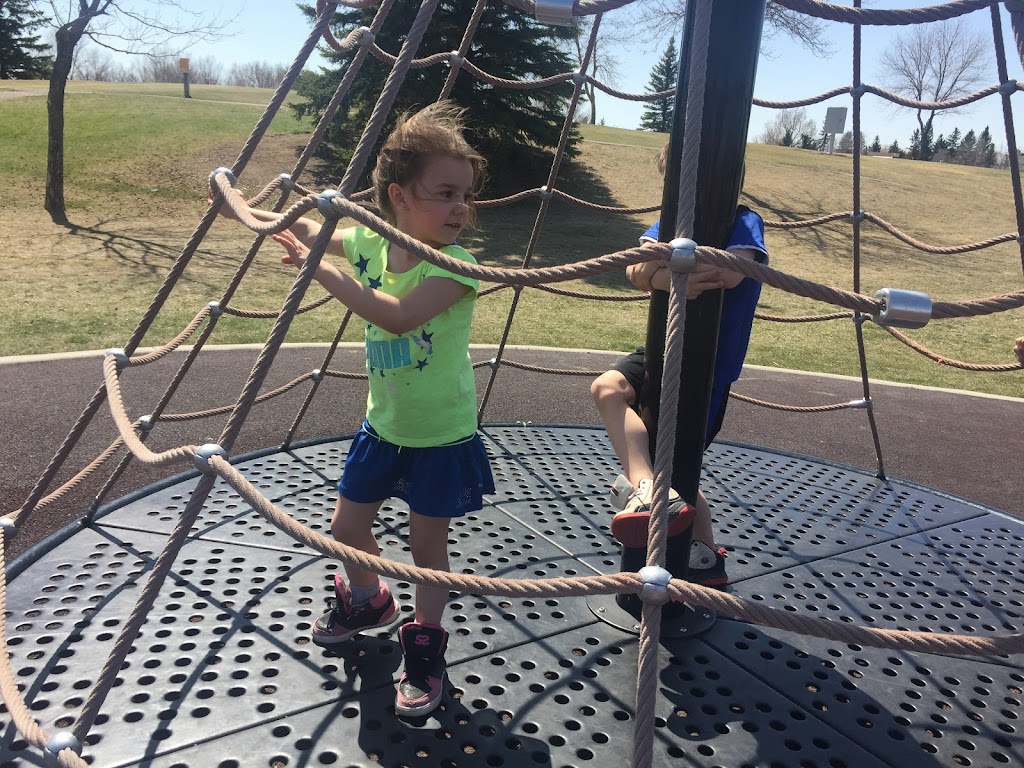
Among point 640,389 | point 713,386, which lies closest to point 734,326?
point 713,386

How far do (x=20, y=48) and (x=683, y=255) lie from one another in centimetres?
3748

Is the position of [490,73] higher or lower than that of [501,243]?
higher

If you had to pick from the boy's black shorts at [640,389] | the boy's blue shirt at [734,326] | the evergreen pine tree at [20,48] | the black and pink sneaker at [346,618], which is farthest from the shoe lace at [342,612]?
the evergreen pine tree at [20,48]

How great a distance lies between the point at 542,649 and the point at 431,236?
921 mm

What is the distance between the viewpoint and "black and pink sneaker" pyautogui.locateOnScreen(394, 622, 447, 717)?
1.47 meters

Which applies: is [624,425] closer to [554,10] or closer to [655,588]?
[655,588]

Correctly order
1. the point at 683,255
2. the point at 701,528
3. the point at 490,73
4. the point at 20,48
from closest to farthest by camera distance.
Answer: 1. the point at 683,255
2. the point at 701,528
3. the point at 490,73
4. the point at 20,48

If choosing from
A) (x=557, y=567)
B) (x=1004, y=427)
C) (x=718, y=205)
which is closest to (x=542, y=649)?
(x=557, y=567)

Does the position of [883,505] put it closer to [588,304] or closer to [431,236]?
[431,236]

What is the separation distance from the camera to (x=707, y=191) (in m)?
1.68

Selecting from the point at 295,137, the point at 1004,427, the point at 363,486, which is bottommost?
the point at 1004,427

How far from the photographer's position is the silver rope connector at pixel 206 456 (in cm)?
125

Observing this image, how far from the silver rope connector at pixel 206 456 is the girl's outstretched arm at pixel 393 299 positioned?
334 mm

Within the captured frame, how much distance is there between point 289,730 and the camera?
4.58ft
